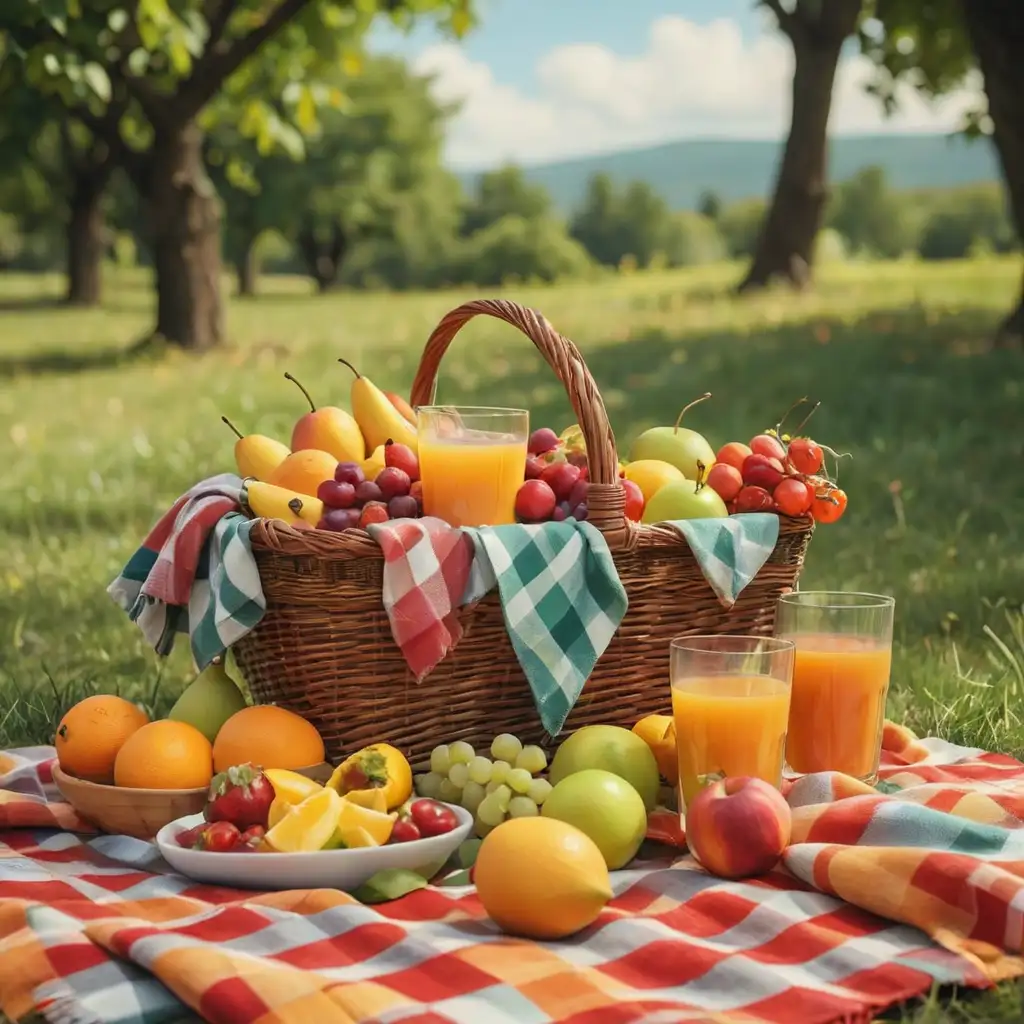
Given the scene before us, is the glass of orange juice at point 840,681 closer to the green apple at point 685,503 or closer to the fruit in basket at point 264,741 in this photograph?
the green apple at point 685,503

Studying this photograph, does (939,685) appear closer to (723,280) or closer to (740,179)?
(723,280)

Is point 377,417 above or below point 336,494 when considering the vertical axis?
above

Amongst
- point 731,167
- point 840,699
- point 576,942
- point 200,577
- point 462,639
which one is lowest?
point 576,942

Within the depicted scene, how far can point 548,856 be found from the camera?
2.22 meters

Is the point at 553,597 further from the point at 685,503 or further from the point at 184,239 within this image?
the point at 184,239

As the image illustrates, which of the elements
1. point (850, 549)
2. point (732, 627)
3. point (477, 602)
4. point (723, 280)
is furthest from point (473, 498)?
point (723, 280)

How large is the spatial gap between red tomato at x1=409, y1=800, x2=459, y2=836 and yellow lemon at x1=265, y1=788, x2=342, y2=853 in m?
0.15

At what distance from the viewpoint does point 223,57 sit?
34.1 ft

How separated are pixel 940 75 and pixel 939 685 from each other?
32.1ft

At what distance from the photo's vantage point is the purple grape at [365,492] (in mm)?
2900

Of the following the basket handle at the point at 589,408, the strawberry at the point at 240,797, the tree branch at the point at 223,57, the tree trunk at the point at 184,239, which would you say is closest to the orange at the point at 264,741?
the strawberry at the point at 240,797

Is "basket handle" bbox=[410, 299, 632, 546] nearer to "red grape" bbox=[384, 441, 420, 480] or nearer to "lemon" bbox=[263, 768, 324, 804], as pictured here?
"red grape" bbox=[384, 441, 420, 480]

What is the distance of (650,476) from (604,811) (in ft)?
3.03

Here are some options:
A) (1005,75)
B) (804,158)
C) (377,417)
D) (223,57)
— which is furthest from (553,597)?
(804,158)
